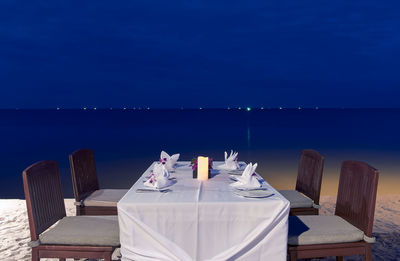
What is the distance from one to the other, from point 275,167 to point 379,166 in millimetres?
2900

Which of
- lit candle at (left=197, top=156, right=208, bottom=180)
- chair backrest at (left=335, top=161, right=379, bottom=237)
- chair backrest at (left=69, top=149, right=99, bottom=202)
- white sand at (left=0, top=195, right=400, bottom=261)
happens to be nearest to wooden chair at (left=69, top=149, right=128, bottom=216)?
chair backrest at (left=69, top=149, right=99, bottom=202)

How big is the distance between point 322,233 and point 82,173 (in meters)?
2.27

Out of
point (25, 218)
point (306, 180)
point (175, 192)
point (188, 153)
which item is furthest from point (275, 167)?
point (175, 192)

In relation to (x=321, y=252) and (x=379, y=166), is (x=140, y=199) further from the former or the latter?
(x=379, y=166)

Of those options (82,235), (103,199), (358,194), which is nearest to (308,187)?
(358,194)

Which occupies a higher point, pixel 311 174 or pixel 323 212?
pixel 311 174

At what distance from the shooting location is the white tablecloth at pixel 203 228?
6.98 feet

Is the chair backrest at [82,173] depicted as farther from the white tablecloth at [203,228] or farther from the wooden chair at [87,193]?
the white tablecloth at [203,228]

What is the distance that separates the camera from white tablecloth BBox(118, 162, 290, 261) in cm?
213

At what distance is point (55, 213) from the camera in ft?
8.95

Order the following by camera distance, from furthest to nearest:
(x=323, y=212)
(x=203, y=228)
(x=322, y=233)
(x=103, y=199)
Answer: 1. (x=323, y=212)
2. (x=103, y=199)
3. (x=322, y=233)
4. (x=203, y=228)

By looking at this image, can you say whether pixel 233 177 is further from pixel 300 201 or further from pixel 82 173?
pixel 82 173

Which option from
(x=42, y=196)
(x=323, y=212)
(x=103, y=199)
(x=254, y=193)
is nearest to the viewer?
(x=254, y=193)

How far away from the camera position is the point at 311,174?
3389 millimetres
